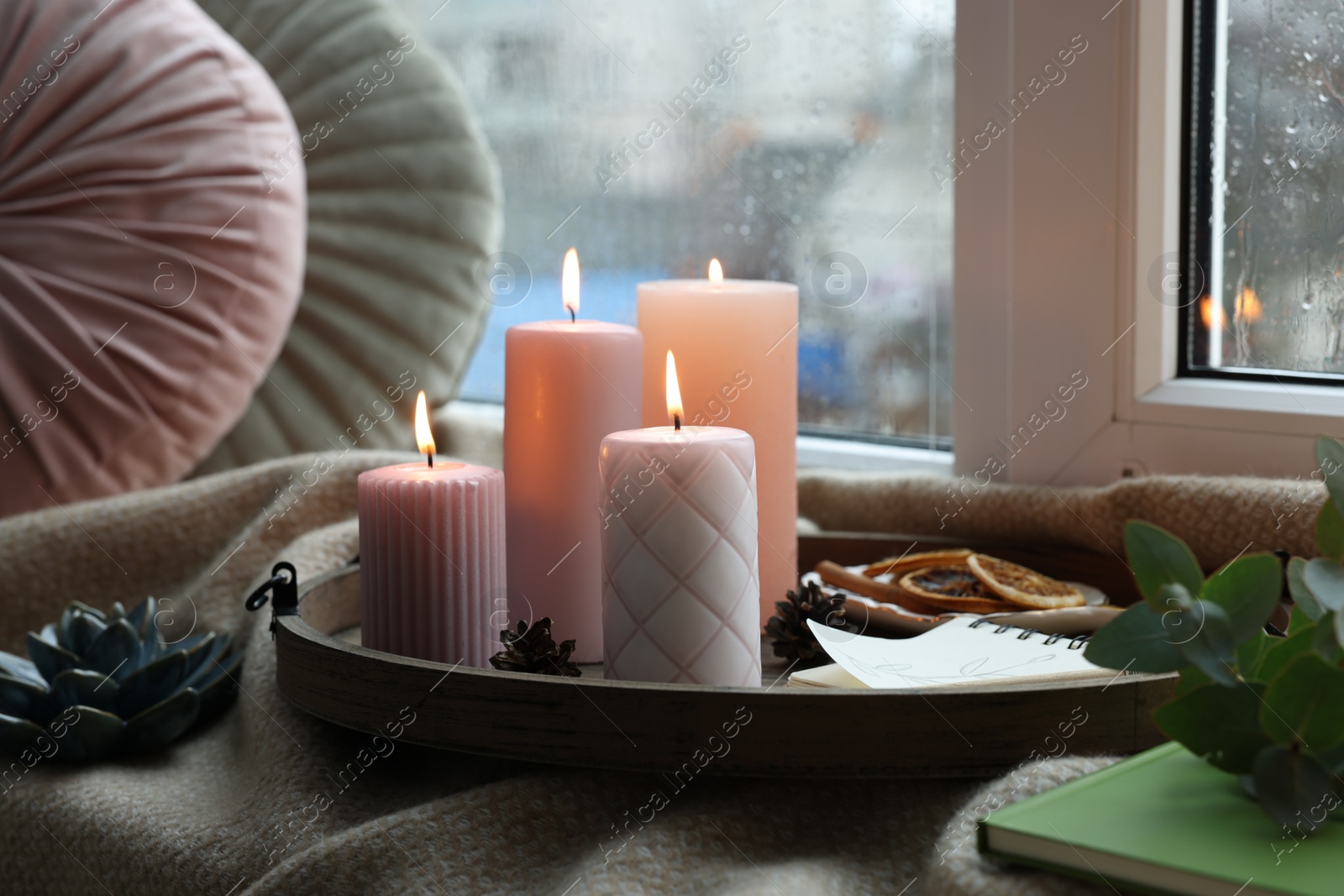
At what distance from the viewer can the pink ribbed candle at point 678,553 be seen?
0.48 meters

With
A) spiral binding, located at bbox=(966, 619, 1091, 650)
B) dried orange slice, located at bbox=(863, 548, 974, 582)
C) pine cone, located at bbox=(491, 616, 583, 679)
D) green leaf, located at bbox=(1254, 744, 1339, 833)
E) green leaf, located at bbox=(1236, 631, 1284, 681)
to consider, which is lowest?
spiral binding, located at bbox=(966, 619, 1091, 650)

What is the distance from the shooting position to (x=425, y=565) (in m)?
0.52

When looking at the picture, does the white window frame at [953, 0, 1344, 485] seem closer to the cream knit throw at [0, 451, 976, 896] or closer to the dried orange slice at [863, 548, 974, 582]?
the dried orange slice at [863, 548, 974, 582]

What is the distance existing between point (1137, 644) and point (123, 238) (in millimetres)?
704

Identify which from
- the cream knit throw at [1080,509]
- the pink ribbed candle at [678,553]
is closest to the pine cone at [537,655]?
the pink ribbed candle at [678,553]

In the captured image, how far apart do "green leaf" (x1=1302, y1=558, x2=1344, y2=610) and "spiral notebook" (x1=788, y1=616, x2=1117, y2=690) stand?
118 mm

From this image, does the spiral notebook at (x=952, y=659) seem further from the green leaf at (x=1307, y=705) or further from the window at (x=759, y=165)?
the window at (x=759, y=165)

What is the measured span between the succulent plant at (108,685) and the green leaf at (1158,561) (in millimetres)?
472

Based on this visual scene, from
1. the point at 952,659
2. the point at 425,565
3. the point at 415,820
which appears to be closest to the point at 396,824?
the point at 415,820

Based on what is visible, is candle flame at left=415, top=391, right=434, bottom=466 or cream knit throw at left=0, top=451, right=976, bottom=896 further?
candle flame at left=415, top=391, right=434, bottom=466

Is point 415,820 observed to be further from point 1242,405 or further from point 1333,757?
point 1242,405

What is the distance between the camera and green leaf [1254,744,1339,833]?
13.1 inches

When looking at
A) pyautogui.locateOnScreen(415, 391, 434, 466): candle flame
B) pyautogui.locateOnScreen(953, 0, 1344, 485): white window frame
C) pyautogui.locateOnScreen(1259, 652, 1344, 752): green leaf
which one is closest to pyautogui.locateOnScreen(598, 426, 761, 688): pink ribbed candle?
pyautogui.locateOnScreen(415, 391, 434, 466): candle flame

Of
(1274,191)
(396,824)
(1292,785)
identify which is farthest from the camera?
(1274,191)
